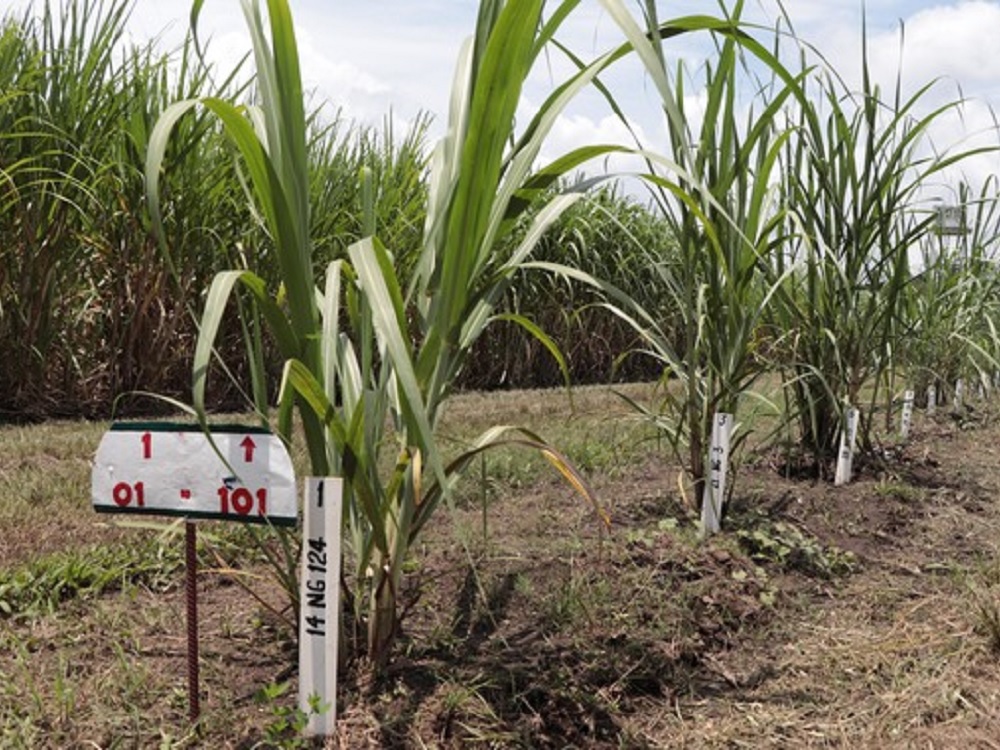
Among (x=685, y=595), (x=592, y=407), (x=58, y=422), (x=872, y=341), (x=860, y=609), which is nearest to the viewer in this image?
(x=685, y=595)

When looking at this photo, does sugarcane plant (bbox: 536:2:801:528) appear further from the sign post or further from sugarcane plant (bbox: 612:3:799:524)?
the sign post

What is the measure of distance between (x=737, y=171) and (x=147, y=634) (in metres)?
1.59

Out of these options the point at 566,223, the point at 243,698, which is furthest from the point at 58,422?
the point at 566,223

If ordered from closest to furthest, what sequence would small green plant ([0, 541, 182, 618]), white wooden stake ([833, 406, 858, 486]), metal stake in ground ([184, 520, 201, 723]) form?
metal stake in ground ([184, 520, 201, 723]) < small green plant ([0, 541, 182, 618]) < white wooden stake ([833, 406, 858, 486])

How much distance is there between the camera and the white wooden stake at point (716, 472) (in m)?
2.36

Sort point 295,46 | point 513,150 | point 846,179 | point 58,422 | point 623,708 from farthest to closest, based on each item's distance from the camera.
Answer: point 58,422, point 846,179, point 623,708, point 513,150, point 295,46

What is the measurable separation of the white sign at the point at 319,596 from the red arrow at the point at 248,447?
0.27 ft

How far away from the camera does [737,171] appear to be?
7.70 feet

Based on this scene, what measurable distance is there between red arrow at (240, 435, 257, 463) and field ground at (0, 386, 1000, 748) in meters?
0.32

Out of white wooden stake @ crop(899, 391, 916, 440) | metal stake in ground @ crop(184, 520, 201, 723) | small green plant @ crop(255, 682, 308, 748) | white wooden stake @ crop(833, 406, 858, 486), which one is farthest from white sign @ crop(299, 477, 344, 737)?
white wooden stake @ crop(899, 391, 916, 440)

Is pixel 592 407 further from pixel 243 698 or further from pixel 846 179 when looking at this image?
pixel 243 698

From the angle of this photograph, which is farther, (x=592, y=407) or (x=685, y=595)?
(x=592, y=407)

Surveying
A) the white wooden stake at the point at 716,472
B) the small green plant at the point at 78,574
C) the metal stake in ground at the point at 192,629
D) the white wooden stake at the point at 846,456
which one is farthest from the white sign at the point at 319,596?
the white wooden stake at the point at 846,456

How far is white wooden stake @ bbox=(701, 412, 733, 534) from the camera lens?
2.36 metres
